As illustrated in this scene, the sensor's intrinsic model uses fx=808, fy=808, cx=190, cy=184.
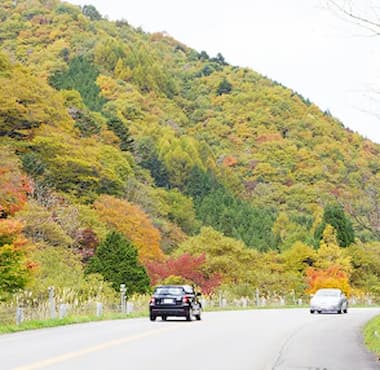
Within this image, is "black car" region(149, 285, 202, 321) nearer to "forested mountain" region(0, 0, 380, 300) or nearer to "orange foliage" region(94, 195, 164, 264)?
"forested mountain" region(0, 0, 380, 300)

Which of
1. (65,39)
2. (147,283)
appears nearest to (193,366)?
(147,283)

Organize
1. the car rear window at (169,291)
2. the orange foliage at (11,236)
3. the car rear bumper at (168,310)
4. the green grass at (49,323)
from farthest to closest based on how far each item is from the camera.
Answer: the car rear window at (169,291) < the car rear bumper at (168,310) < the orange foliage at (11,236) < the green grass at (49,323)

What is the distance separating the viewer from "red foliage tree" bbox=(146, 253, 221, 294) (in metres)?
59.4

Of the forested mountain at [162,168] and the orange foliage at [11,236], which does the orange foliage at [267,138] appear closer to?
the forested mountain at [162,168]

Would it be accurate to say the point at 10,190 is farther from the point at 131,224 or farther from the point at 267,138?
the point at 267,138

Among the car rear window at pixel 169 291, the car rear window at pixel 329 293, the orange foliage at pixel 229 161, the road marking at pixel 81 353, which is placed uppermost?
the orange foliage at pixel 229 161

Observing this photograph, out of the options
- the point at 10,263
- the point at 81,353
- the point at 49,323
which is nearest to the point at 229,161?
the point at 10,263

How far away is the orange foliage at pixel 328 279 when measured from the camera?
6975 centimetres

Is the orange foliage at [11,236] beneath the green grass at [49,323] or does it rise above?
above

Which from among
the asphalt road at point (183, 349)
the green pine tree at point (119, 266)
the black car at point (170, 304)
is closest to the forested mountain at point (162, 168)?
the green pine tree at point (119, 266)

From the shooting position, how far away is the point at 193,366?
14188 millimetres

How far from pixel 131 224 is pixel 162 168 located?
49587 millimetres

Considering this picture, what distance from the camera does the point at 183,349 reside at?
17609 millimetres

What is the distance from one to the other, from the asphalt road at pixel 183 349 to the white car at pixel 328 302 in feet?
55.5
